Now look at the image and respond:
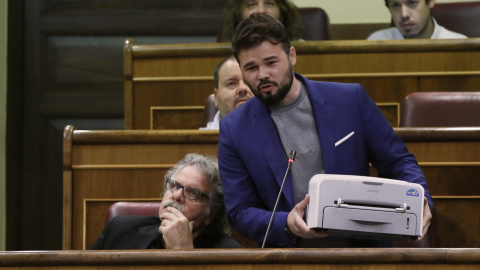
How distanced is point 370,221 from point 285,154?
19 centimetres

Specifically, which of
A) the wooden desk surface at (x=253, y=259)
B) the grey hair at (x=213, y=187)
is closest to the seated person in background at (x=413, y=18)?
the grey hair at (x=213, y=187)

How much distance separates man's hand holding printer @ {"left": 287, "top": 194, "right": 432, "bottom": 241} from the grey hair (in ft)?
0.83

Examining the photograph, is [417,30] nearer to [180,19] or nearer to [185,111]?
[185,111]

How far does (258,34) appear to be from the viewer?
1.06 meters

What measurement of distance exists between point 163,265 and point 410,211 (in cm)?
31

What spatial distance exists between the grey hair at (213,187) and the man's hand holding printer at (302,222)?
0.25 m

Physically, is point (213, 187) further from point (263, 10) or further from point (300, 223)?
point (263, 10)

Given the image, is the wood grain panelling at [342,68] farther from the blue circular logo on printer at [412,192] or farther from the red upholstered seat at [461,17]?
the blue circular logo on printer at [412,192]

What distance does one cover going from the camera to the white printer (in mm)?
892

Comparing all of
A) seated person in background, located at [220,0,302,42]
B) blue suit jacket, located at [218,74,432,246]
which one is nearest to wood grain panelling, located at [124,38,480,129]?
seated person in background, located at [220,0,302,42]

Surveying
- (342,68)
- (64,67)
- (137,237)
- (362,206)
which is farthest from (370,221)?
(64,67)

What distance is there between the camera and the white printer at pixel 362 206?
892 mm

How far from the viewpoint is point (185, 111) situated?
6.26ft

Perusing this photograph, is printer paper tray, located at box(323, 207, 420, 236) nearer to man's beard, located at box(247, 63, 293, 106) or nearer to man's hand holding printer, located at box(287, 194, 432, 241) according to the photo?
man's hand holding printer, located at box(287, 194, 432, 241)
